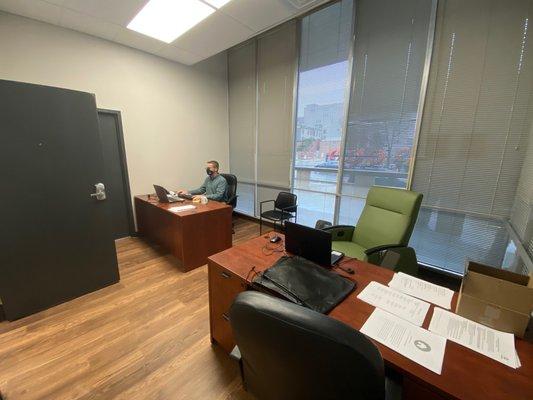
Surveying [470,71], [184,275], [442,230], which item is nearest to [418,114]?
[470,71]

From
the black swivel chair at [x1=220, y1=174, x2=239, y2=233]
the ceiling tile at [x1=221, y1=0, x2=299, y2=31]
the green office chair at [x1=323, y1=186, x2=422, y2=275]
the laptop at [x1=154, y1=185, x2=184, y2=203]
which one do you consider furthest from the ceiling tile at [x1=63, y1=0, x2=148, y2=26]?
the green office chair at [x1=323, y1=186, x2=422, y2=275]

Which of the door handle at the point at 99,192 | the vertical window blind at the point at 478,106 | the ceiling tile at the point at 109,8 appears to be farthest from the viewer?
the ceiling tile at the point at 109,8

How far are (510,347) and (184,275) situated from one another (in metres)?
2.66

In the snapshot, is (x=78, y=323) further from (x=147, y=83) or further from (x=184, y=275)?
(x=147, y=83)

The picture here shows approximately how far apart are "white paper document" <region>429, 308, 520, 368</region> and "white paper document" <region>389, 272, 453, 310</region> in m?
0.09

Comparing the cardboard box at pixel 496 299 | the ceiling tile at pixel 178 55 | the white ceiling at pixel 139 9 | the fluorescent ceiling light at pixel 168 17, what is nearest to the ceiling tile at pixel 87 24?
the white ceiling at pixel 139 9

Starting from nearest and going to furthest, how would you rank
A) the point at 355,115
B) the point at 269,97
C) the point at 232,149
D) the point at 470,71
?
the point at 470,71
the point at 355,115
the point at 269,97
the point at 232,149

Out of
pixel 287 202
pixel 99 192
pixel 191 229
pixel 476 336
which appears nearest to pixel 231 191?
pixel 287 202

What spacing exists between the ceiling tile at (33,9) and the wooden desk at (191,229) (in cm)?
234

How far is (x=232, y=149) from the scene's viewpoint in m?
4.92

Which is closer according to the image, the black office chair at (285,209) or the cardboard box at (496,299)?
the cardboard box at (496,299)

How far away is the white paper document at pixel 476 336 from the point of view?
799 mm

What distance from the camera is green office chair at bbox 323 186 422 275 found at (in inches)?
74.5

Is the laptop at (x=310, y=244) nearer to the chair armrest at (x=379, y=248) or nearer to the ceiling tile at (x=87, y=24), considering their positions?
the chair armrest at (x=379, y=248)
